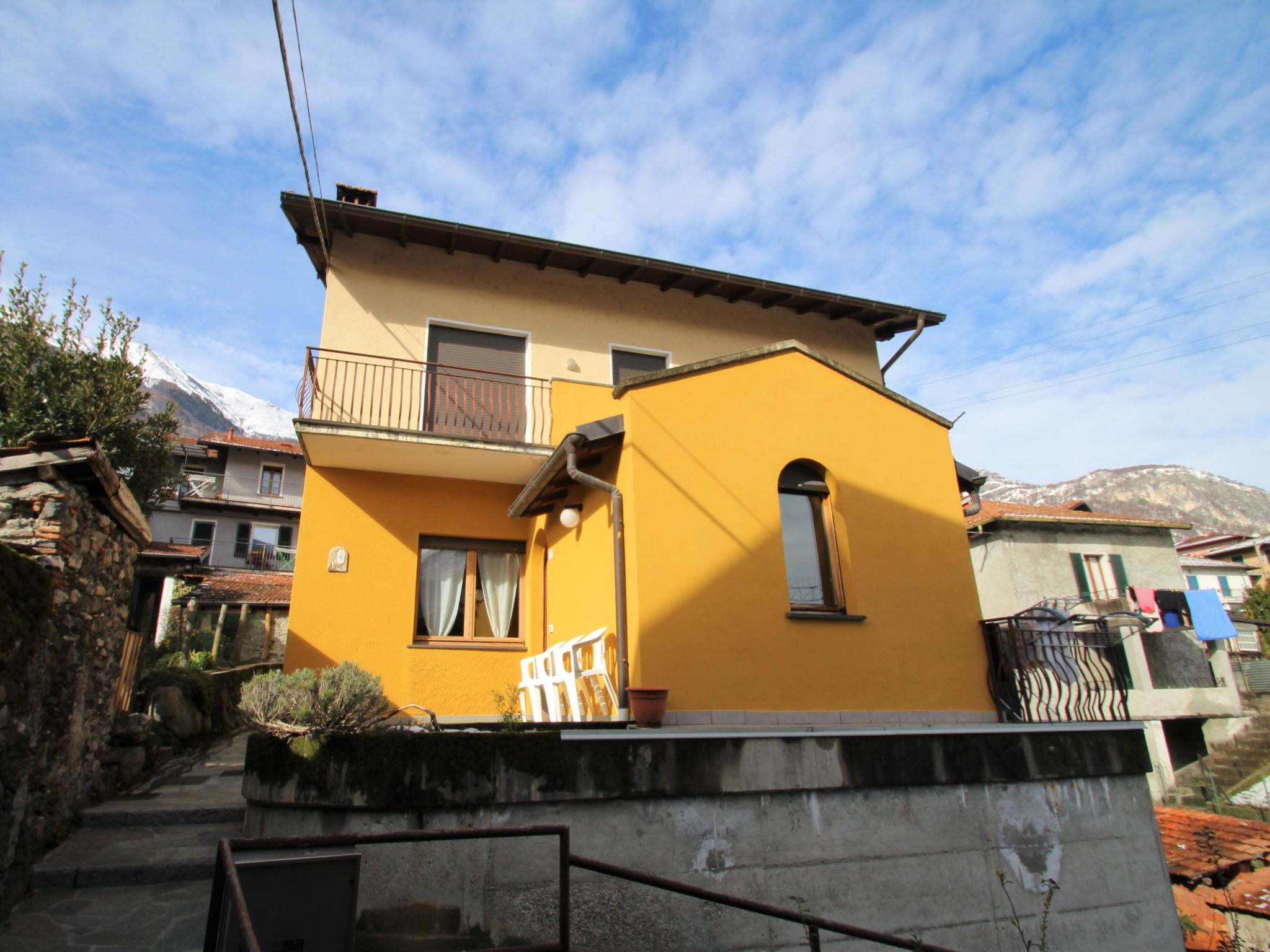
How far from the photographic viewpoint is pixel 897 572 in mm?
7191

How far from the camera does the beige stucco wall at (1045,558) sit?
65.4ft

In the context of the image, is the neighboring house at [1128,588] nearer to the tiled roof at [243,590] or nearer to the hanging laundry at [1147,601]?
the hanging laundry at [1147,601]

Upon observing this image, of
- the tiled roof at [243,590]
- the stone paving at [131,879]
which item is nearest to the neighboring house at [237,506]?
the tiled roof at [243,590]

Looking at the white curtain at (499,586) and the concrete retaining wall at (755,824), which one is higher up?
the white curtain at (499,586)

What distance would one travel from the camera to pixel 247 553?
31625mm

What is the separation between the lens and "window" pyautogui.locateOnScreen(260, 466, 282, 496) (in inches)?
1310

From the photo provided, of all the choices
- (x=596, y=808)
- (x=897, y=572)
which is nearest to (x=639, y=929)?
(x=596, y=808)

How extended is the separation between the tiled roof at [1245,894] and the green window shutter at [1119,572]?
987cm

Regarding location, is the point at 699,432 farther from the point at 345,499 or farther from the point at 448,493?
the point at 345,499

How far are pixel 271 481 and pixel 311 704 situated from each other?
33140mm

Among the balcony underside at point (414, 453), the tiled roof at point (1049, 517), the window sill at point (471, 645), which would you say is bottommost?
the window sill at point (471, 645)

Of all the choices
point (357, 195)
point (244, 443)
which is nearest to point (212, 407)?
point (244, 443)

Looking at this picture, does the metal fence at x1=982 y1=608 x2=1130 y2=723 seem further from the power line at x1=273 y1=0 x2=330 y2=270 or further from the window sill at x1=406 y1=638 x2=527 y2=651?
the power line at x1=273 y1=0 x2=330 y2=270

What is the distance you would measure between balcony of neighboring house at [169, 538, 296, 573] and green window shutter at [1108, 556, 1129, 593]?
97.0 feet
